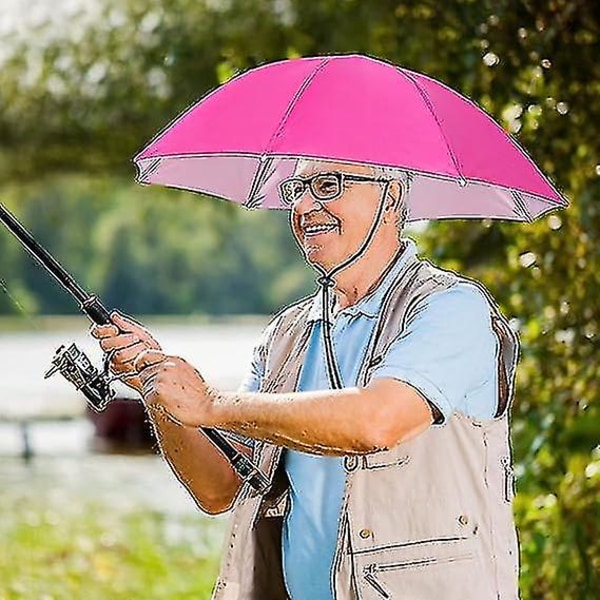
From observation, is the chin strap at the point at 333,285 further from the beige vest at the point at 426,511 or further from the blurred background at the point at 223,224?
the blurred background at the point at 223,224

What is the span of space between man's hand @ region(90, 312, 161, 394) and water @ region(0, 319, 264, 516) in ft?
5.01

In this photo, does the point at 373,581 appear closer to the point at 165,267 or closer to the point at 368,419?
the point at 368,419

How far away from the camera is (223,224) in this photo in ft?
65.3

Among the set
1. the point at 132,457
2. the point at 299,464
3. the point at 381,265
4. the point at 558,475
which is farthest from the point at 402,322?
the point at 132,457

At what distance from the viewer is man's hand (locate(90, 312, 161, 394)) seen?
8.19ft

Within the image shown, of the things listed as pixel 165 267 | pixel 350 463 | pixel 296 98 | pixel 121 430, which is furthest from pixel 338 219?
pixel 165 267

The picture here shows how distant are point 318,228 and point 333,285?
4.5 inches

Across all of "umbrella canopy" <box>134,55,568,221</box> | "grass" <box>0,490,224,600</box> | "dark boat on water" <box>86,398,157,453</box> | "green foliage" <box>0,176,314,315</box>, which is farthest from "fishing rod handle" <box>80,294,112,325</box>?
"green foliage" <box>0,176,314,315</box>

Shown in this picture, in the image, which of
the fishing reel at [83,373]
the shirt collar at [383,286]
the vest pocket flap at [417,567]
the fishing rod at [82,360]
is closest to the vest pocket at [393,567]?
the vest pocket flap at [417,567]

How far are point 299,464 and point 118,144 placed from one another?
1028 centimetres

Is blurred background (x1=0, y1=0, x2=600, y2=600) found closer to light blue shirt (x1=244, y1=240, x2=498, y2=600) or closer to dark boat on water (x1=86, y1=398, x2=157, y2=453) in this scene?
dark boat on water (x1=86, y1=398, x2=157, y2=453)

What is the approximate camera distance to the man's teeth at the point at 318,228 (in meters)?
2.51

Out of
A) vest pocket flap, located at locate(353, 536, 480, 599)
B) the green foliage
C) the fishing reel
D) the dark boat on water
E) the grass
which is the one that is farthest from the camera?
the green foliage

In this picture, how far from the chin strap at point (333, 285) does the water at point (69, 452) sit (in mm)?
1540
